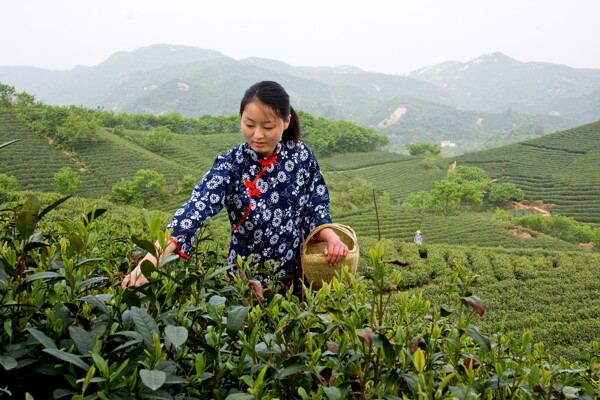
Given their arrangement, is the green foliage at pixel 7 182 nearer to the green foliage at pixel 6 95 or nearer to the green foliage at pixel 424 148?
the green foliage at pixel 6 95

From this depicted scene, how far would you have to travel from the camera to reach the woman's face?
5.88 feet

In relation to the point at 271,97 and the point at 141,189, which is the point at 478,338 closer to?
the point at 271,97

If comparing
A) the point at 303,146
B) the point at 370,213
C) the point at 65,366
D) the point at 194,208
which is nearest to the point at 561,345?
the point at 303,146

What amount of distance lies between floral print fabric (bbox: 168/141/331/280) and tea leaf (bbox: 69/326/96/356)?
110 cm

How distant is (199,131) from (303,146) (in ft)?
200

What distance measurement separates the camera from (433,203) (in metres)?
32.5

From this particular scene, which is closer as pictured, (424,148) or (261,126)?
(261,126)

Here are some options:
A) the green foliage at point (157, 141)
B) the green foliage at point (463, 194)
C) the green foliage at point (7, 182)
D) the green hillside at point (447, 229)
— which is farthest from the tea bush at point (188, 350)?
the green foliage at point (157, 141)

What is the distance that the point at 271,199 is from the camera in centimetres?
198

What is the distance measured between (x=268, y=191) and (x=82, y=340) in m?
1.33

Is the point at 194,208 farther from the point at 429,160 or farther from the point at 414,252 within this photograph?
the point at 429,160

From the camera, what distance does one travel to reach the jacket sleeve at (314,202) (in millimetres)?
2082

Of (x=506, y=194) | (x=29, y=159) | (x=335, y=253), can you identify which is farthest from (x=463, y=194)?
(x=335, y=253)

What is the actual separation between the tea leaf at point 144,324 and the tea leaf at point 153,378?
115mm
